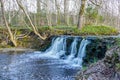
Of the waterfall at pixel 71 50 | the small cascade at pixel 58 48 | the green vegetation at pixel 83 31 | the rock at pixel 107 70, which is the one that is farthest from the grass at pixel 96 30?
the rock at pixel 107 70

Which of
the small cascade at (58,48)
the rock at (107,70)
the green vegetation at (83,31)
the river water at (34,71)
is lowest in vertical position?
the small cascade at (58,48)

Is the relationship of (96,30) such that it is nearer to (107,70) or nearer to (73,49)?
(73,49)

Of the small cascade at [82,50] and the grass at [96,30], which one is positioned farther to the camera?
the grass at [96,30]

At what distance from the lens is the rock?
4.80 meters

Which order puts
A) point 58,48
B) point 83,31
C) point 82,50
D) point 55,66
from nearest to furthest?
point 55,66 < point 82,50 < point 58,48 < point 83,31

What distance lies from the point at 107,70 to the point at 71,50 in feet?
31.2

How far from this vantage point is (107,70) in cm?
495

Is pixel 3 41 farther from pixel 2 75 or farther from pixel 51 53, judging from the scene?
pixel 2 75

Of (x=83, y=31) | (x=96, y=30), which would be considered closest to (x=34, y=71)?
(x=83, y=31)

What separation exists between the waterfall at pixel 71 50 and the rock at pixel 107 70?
261 inches

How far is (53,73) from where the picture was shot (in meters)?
9.62

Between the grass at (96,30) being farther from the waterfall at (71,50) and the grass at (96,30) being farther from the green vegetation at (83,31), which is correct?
the waterfall at (71,50)

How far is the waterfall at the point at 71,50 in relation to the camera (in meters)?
12.8

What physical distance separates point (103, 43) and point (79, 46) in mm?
1853
